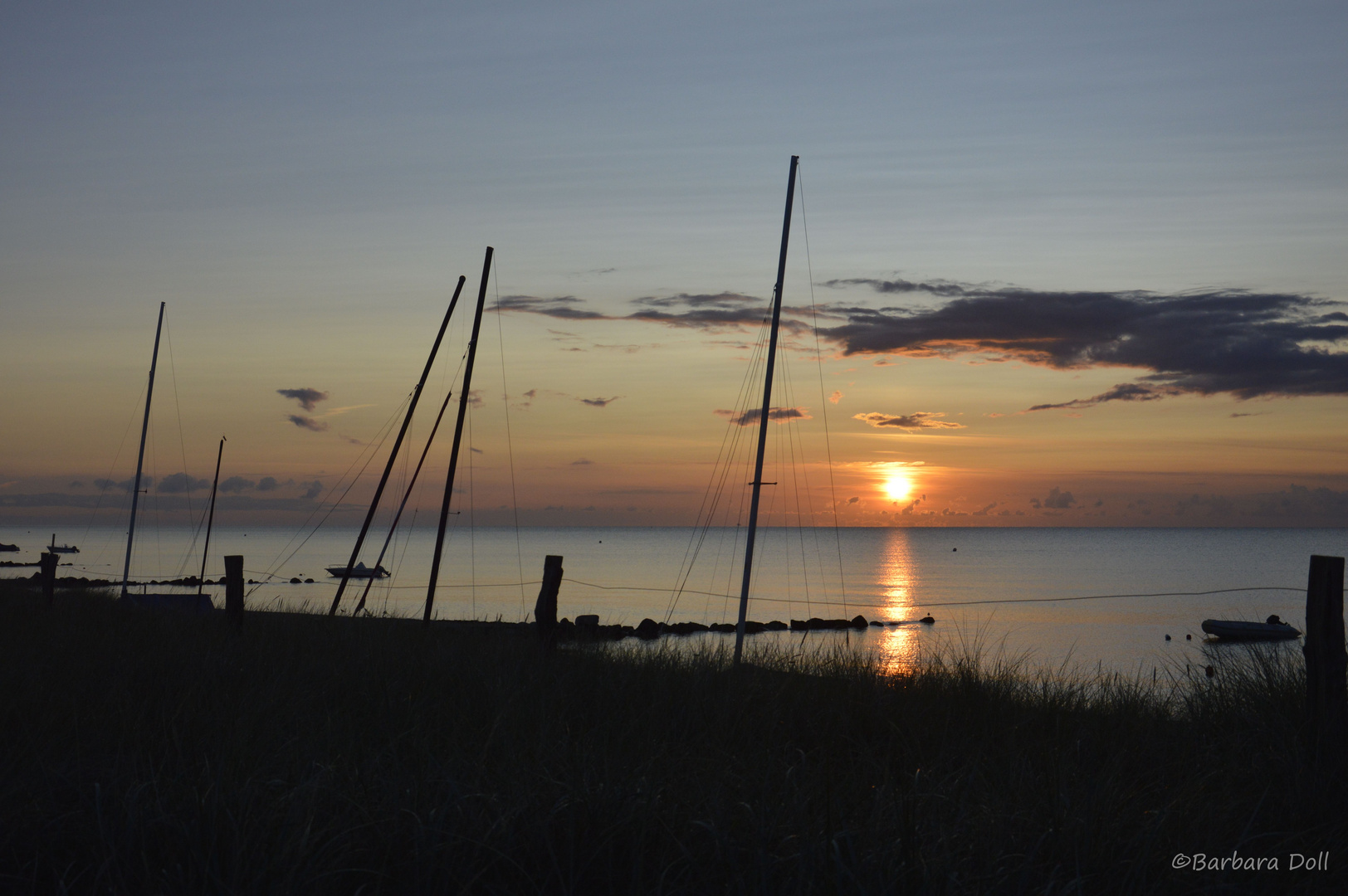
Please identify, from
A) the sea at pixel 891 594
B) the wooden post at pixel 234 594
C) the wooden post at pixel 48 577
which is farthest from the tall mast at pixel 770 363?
the wooden post at pixel 48 577

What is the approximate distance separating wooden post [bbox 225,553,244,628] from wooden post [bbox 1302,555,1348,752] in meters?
14.0

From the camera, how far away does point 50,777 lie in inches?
223

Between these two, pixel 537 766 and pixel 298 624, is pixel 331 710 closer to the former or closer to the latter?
pixel 537 766

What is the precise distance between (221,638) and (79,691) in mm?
5162

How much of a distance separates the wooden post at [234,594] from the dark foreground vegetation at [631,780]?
118 inches

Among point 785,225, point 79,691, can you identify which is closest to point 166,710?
point 79,691

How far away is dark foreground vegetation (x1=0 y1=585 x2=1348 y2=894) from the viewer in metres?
4.49

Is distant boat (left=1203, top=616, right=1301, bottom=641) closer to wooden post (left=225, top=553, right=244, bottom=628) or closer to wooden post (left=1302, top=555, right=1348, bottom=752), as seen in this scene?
wooden post (left=1302, top=555, right=1348, bottom=752)

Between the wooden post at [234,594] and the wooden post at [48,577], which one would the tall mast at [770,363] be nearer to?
the wooden post at [234,594]

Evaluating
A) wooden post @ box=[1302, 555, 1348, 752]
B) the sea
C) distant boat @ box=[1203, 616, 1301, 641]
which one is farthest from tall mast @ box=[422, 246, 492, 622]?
distant boat @ box=[1203, 616, 1301, 641]

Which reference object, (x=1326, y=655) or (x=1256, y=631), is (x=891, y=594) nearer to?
(x=1256, y=631)

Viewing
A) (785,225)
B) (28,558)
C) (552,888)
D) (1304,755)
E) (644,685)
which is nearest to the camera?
(552,888)

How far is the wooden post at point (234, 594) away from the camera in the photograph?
1412cm

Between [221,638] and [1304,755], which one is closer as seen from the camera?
[1304,755]
